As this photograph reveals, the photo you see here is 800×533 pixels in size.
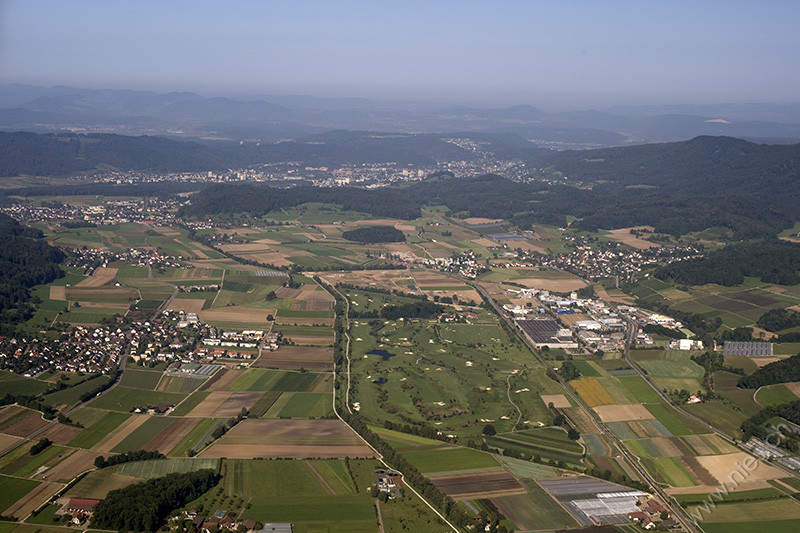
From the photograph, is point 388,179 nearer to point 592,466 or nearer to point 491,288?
point 491,288

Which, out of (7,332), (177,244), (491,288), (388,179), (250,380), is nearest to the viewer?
(250,380)

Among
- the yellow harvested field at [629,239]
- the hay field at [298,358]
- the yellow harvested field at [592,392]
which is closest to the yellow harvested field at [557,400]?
the yellow harvested field at [592,392]

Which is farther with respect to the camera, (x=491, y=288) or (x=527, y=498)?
(x=491, y=288)

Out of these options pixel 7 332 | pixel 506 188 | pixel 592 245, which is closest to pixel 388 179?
pixel 506 188

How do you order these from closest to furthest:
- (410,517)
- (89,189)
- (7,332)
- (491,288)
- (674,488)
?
(410,517) < (674,488) < (7,332) < (491,288) < (89,189)

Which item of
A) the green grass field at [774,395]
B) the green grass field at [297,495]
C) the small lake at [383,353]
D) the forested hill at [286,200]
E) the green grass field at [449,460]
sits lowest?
the green grass field at [297,495]

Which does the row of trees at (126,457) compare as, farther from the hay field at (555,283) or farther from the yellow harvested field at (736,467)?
the hay field at (555,283)

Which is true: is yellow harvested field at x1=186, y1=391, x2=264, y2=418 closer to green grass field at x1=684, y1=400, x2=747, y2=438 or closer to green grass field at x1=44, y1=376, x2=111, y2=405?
green grass field at x1=44, y1=376, x2=111, y2=405

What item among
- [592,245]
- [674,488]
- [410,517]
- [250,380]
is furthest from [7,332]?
[592,245]
